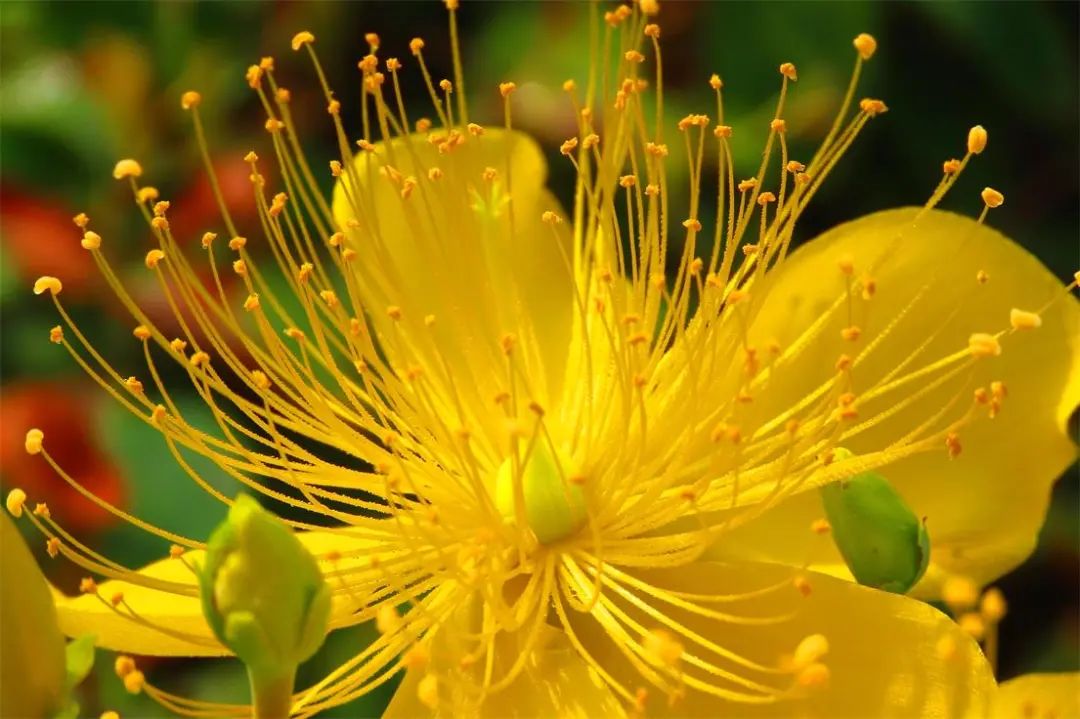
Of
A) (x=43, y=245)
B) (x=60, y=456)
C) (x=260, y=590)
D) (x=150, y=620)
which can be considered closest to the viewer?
(x=260, y=590)

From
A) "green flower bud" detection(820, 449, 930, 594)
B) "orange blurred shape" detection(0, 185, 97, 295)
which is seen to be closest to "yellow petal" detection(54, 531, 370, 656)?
"green flower bud" detection(820, 449, 930, 594)

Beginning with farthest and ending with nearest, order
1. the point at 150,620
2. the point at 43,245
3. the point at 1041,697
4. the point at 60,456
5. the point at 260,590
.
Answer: the point at 43,245 < the point at 60,456 < the point at 150,620 < the point at 1041,697 < the point at 260,590

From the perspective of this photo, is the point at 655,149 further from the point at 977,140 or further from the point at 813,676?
the point at 813,676

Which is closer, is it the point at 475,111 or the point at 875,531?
the point at 875,531

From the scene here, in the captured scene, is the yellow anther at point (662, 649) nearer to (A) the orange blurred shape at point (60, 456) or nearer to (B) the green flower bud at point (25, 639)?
(B) the green flower bud at point (25, 639)

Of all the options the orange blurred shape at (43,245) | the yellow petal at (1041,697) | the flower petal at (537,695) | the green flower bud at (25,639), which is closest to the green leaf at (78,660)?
the green flower bud at (25,639)

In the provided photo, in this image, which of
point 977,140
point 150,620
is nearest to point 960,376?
point 977,140

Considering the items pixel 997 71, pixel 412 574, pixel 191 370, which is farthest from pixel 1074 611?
pixel 191 370
